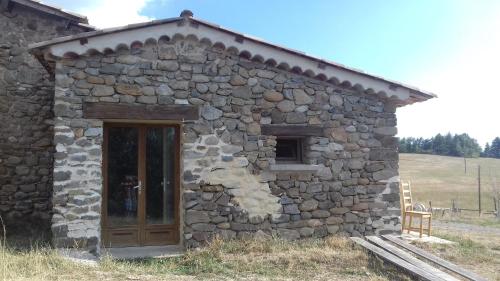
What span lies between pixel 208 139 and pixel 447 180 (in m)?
39.6

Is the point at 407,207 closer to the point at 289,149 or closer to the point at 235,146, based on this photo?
the point at 289,149

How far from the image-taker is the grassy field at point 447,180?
28694 millimetres

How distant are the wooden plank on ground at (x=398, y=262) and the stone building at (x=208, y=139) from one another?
2.31ft

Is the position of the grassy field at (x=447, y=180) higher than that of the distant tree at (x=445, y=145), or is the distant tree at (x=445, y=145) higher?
the distant tree at (x=445, y=145)

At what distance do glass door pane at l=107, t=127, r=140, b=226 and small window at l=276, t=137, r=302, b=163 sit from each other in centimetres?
250

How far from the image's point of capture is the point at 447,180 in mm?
41406

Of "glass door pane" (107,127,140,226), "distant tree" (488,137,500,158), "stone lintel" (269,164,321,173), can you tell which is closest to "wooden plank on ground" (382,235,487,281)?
"stone lintel" (269,164,321,173)

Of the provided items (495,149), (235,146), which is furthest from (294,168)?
(495,149)

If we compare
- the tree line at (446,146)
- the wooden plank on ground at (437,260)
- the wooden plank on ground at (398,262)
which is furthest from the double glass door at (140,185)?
the tree line at (446,146)

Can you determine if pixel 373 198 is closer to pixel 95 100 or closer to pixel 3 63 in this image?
pixel 95 100

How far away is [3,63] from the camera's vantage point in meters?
9.13

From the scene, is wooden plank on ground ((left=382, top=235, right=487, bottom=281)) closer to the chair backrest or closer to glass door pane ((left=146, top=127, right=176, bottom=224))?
the chair backrest

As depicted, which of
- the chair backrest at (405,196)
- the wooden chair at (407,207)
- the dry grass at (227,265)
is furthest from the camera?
the chair backrest at (405,196)

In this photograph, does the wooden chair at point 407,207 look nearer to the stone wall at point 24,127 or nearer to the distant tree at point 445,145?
the stone wall at point 24,127
